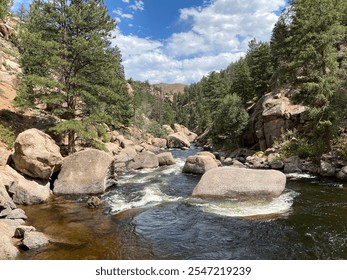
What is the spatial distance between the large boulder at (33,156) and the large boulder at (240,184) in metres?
8.88

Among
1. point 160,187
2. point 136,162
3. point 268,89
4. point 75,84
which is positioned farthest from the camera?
Result: point 268,89

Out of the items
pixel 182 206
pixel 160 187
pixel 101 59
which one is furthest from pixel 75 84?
pixel 182 206

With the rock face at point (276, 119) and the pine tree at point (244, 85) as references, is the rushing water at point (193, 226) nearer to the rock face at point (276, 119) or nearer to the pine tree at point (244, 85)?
the rock face at point (276, 119)

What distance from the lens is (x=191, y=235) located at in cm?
1092

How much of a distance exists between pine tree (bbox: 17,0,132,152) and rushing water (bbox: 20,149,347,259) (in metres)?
9.16

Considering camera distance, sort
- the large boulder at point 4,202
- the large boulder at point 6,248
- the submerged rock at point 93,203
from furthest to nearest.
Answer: the submerged rock at point 93,203, the large boulder at point 4,202, the large boulder at point 6,248

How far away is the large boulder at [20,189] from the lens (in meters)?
14.3

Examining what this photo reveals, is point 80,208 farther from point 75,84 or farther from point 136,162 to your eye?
point 136,162

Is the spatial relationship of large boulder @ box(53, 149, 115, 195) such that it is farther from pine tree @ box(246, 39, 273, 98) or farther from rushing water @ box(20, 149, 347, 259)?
pine tree @ box(246, 39, 273, 98)

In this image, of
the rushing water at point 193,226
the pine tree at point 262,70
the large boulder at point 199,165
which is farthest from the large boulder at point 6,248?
the pine tree at point 262,70

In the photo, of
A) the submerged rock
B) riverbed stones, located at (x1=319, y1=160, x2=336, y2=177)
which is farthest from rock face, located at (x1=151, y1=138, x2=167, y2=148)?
the submerged rock

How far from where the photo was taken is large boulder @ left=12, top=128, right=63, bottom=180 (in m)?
16.0
